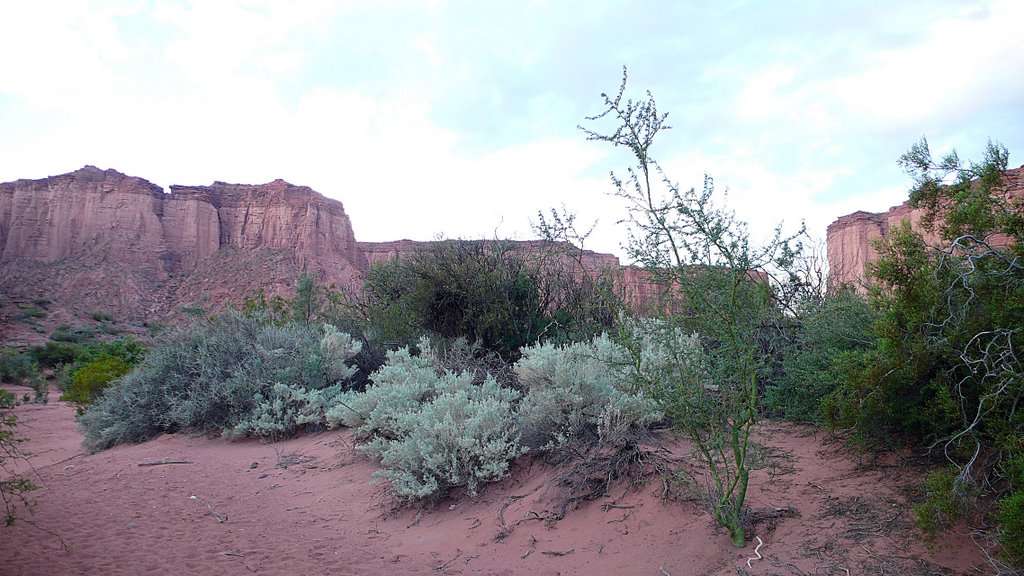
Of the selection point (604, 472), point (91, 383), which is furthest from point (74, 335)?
point (604, 472)

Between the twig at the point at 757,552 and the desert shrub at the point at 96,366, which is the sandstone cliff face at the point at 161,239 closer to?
the desert shrub at the point at 96,366

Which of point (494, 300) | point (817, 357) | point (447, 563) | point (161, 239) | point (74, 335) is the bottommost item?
point (74, 335)

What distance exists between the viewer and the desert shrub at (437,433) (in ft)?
20.7

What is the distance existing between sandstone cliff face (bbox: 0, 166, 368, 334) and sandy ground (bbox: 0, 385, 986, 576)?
42912 millimetres

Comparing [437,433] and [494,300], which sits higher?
[494,300]

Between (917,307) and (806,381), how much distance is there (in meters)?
2.57

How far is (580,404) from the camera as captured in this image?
256 inches

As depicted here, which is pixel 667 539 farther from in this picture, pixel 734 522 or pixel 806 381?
pixel 806 381

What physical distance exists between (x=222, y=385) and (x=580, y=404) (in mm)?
6707

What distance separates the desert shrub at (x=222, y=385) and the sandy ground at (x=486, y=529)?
217 cm

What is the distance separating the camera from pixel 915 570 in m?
3.59

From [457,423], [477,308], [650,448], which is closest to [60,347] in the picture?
[477,308]

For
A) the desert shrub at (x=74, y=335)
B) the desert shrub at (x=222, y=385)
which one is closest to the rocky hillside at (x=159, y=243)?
the desert shrub at (x=74, y=335)

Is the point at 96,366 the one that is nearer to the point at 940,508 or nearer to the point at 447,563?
the point at 447,563
